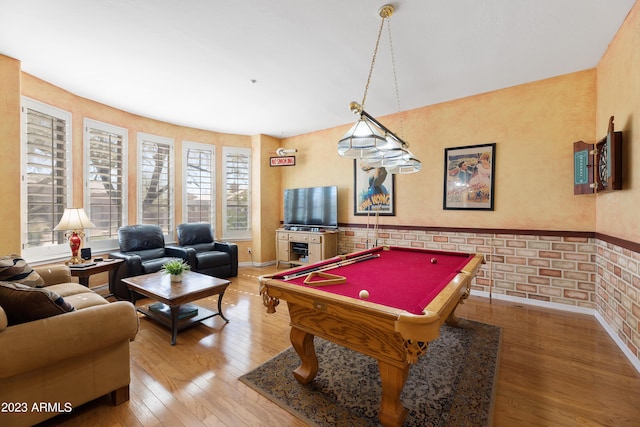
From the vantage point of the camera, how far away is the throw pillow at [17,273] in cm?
A: 209

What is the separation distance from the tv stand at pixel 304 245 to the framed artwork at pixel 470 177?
2.16 metres

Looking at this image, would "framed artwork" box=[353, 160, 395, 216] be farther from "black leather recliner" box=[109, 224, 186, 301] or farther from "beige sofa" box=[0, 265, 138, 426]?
"beige sofa" box=[0, 265, 138, 426]

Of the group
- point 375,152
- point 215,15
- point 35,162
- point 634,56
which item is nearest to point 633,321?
point 634,56

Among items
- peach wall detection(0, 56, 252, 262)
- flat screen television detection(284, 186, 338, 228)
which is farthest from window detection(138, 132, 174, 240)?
flat screen television detection(284, 186, 338, 228)

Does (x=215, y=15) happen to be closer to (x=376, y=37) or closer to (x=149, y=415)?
(x=376, y=37)

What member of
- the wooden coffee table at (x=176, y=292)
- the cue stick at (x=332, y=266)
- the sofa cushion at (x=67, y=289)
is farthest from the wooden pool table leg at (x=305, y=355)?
the sofa cushion at (x=67, y=289)

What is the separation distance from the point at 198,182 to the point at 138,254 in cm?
185

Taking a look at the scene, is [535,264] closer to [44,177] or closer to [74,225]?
[74,225]

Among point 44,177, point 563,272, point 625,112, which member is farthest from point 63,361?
point 563,272

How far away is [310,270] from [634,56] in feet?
10.8

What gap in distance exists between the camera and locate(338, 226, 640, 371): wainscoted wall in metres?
2.46

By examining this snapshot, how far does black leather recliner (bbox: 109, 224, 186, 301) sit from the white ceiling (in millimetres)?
2063

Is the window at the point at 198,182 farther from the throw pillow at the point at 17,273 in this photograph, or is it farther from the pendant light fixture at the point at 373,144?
the pendant light fixture at the point at 373,144

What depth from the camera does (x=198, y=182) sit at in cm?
555
